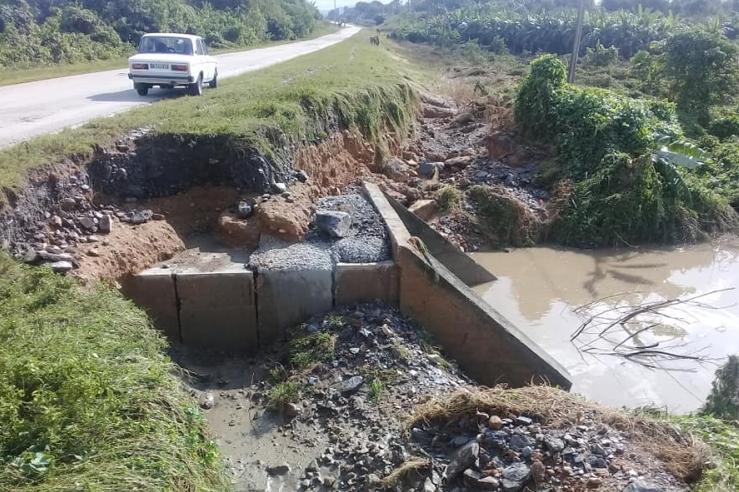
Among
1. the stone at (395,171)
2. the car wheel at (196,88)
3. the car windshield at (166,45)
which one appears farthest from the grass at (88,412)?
the car windshield at (166,45)

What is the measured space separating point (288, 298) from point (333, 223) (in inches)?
49.6

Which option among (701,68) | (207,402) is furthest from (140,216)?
(701,68)

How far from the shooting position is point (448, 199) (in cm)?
1100

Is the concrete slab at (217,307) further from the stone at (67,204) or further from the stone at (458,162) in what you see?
the stone at (458,162)

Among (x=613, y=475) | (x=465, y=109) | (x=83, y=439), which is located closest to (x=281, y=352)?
Answer: (x=83, y=439)


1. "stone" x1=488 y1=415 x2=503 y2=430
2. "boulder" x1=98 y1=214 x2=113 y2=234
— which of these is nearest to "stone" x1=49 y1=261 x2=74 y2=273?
"boulder" x1=98 y1=214 x2=113 y2=234

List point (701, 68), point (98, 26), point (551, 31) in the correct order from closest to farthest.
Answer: point (701, 68) < point (98, 26) < point (551, 31)

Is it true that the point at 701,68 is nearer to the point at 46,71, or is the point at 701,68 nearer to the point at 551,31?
the point at 46,71

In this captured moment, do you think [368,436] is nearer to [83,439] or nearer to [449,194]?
[83,439]

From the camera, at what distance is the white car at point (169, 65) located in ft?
41.2

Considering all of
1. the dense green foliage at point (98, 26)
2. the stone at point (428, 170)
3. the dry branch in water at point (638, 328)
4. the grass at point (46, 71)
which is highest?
the dense green foliage at point (98, 26)

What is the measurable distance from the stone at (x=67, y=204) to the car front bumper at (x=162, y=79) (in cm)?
706

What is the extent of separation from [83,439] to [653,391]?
21.4ft

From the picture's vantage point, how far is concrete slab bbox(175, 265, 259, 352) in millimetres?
6484
